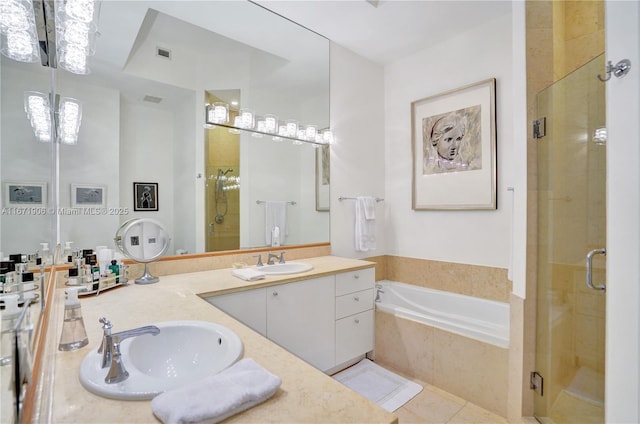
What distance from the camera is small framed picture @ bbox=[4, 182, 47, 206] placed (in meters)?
0.86

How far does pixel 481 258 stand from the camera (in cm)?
260

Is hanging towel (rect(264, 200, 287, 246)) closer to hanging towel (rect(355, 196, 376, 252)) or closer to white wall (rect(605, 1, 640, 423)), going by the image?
hanging towel (rect(355, 196, 376, 252))

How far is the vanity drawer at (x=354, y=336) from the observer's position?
90.4 inches

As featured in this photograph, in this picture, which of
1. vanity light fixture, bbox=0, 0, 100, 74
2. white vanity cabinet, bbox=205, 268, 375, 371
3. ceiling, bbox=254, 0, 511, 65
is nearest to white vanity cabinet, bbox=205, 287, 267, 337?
white vanity cabinet, bbox=205, 268, 375, 371

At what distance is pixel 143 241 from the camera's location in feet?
5.96

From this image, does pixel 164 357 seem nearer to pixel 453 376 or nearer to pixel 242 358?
pixel 242 358

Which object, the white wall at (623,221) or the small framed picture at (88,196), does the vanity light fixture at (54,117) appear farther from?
the white wall at (623,221)

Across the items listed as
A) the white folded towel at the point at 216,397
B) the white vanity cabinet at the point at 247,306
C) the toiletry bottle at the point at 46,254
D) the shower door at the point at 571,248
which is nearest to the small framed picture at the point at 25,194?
the toiletry bottle at the point at 46,254

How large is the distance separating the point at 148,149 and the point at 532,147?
7.60 feet

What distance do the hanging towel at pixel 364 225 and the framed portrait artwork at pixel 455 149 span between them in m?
0.45

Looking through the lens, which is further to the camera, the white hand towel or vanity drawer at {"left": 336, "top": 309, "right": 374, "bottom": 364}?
the white hand towel

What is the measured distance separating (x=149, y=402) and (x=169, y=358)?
40cm

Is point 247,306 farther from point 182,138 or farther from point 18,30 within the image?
point 18,30

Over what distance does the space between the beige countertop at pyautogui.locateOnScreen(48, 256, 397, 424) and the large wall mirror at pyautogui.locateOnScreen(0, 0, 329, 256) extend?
0.38 metres
